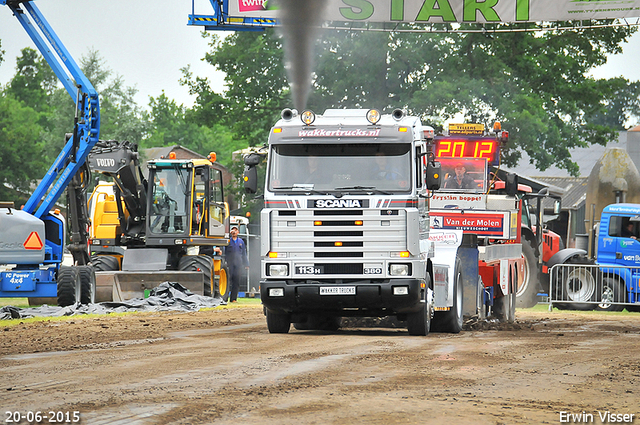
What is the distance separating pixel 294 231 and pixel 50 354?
12.4 feet

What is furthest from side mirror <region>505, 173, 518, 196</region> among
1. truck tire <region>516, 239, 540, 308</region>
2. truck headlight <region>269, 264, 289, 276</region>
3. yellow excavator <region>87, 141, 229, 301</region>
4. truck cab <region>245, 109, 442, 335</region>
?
yellow excavator <region>87, 141, 229, 301</region>

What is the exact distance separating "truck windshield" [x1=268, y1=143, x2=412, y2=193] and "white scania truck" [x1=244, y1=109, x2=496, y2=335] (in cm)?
1

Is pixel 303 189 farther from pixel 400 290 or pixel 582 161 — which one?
pixel 582 161

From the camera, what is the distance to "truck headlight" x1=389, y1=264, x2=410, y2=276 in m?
13.1

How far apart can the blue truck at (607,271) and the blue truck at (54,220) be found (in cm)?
1210

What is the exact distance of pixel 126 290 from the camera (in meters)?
21.3

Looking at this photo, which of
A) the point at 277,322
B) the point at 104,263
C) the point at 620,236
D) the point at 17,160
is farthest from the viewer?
the point at 17,160

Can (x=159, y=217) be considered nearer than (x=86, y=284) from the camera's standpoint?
No

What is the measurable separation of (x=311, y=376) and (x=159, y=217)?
1537 centimetres

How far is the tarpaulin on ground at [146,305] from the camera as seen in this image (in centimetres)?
1805

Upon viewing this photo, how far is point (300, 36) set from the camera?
70.8ft

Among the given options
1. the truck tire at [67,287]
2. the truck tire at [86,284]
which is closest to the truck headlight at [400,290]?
the truck tire at [67,287]

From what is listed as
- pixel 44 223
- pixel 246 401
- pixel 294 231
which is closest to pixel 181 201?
pixel 44 223

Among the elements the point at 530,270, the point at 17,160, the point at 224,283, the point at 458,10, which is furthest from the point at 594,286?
the point at 17,160
